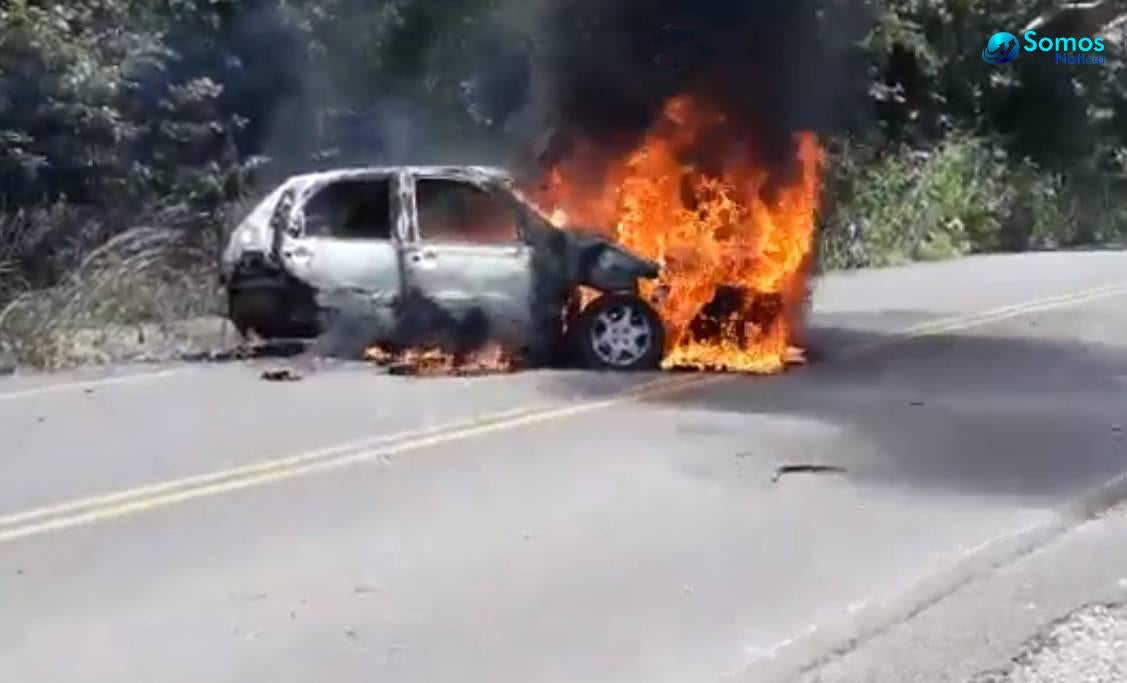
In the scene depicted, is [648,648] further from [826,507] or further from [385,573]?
[826,507]

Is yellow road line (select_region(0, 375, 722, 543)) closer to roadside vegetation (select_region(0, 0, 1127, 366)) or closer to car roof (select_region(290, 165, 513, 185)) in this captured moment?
car roof (select_region(290, 165, 513, 185))

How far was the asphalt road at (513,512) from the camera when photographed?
6895mm

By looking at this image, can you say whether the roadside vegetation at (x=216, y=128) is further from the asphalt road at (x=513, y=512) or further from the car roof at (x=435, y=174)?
the asphalt road at (x=513, y=512)

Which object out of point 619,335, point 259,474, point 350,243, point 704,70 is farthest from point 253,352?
point 259,474

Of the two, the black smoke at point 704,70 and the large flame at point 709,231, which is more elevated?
the black smoke at point 704,70

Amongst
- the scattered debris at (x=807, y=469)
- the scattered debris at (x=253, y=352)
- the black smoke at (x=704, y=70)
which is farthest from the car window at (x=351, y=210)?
the scattered debris at (x=807, y=469)

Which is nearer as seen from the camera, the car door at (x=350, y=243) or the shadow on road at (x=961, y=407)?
the shadow on road at (x=961, y=407)

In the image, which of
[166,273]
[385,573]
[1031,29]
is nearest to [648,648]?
[385,573]

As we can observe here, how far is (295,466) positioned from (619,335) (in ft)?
16.1

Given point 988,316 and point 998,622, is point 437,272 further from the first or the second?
point 998,622

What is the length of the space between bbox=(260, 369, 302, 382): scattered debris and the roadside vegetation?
64.9 inches

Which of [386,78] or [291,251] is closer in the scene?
[291,251]

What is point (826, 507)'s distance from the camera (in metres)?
9.58

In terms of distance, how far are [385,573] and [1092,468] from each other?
4571mm
